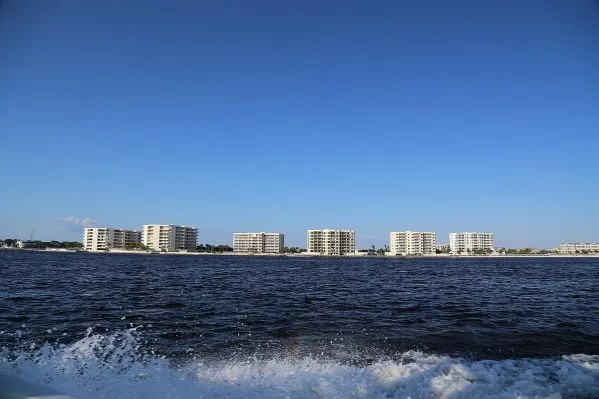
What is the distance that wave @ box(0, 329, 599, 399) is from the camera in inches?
301

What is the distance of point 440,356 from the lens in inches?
420

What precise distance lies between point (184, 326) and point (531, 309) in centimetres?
1624

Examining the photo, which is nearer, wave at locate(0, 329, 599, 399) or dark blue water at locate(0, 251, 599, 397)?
wave at locate(0, 329, 599, 399)

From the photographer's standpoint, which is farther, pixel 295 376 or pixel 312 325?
pixel 312 325

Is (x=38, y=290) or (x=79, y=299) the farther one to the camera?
(x=38, y=290)

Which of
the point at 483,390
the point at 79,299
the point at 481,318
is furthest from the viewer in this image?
the point at 79,299

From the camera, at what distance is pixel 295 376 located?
8633 mm

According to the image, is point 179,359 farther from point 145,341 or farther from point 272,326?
point 272,326

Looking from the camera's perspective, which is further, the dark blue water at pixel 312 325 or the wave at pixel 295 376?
the dark blue water at pixel 312 325

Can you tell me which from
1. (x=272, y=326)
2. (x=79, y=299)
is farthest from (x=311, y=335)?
(x=79, y=299)

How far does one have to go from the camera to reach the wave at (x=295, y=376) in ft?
25.1

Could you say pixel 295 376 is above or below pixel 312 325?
above

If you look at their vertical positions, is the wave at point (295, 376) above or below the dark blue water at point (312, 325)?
above

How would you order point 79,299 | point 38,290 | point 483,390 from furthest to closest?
point 38,290 < point 79,299 < point 483,390
